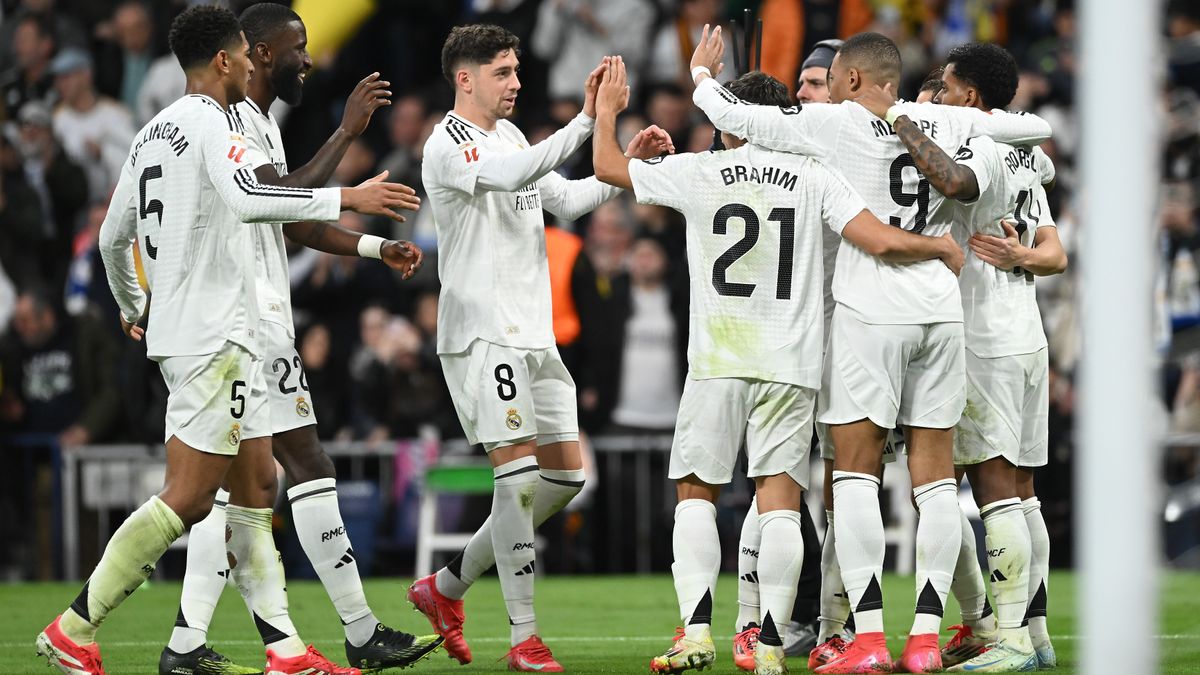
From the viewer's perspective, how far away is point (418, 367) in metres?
13.8

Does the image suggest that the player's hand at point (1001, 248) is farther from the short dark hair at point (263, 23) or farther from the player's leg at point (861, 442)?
the short dark hair at point (263, 23)

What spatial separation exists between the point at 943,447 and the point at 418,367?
7.45 meters

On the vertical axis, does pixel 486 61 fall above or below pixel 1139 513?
above

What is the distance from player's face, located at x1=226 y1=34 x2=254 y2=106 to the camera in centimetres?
657

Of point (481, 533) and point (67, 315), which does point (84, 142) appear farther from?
point (481, 533)

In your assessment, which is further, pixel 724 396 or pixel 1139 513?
pixel 724 396

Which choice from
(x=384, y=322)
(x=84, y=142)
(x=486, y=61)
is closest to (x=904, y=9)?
(x=384, y=322)

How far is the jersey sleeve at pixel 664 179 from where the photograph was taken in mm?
6930

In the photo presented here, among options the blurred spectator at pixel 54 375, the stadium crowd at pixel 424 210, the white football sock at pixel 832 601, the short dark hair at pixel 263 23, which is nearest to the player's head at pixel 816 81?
the white football sock at pixel 832 601

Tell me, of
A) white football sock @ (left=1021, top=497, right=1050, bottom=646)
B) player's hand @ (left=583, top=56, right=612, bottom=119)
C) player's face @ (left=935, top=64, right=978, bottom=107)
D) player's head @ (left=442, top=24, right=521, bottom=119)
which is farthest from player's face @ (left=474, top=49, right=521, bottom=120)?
white football sock @ (left=1021, top=497, right=1050, bottom=646)

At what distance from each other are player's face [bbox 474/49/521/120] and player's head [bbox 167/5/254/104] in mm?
1241

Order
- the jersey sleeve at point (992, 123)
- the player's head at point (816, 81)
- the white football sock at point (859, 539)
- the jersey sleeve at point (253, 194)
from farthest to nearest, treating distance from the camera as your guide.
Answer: the player's head at point (816, 81) → the jersey sleeve at point (992, 123) → the white football sock at point (859, 539) → the jersey sleeve at point (253, 194)

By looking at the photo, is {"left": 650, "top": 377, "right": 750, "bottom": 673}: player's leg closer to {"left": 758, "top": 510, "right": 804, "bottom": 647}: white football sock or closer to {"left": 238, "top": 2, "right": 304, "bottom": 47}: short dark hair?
{"left": 758, "top": 510, "right": 804, "bottom": 647}: white football sock

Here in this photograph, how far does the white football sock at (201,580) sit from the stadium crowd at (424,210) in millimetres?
6566
